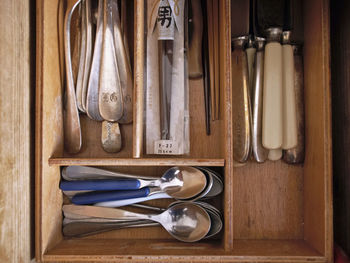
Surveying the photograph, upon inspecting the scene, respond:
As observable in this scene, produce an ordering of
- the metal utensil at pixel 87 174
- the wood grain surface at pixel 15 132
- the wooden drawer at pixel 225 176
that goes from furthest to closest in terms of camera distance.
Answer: the metal utensil at pixel 87 174, the wooden drawer at pixel 225 176, the wood grain surface at pixel 15 132

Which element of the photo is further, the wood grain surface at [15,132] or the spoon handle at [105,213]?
the spoon handle at [105,213]

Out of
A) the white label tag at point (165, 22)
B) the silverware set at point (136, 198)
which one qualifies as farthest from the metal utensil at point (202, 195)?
the white label tag at point (165, 22)

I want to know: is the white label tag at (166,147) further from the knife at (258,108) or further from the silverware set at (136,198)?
the knife at (258,108)

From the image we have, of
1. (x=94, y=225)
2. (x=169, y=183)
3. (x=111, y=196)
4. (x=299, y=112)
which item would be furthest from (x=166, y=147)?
A: (x=299, y=112)

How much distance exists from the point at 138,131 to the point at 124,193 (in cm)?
19

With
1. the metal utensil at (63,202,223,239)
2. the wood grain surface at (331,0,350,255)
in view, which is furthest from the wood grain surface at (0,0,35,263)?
the wood grain surface at (331,0,350,255)

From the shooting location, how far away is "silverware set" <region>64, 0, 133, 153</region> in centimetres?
88

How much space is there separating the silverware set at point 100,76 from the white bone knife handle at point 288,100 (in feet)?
1.53

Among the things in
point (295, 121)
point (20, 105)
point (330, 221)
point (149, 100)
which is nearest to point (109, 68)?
point (149, 100)

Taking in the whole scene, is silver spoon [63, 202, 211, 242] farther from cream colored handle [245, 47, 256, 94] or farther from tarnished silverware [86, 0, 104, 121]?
cream colored handle [245, 47, 256, 94]

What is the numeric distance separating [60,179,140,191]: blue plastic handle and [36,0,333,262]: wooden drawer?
0.05 metres

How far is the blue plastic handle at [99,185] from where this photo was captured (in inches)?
32.7

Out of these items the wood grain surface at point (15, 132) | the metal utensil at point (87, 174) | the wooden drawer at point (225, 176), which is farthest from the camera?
the metal utensil at point (87, 174)

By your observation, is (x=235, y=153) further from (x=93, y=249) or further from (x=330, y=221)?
(x=93, y=249)
